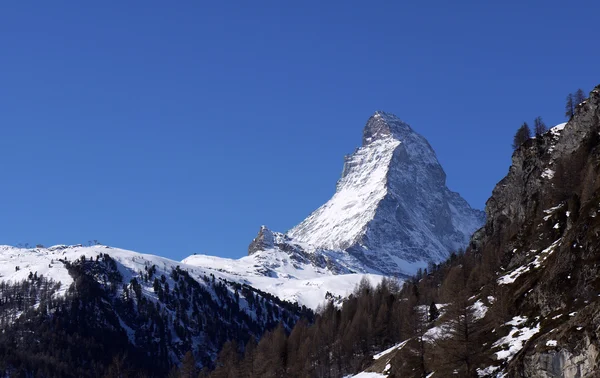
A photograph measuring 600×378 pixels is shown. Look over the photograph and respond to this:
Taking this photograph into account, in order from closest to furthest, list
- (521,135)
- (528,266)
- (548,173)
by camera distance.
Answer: (528,266) < (548,173) < (521,135)

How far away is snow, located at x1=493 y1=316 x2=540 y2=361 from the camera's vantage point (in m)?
71.2

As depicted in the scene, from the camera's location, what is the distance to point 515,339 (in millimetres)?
74562

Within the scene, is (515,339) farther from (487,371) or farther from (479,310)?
(479,310)

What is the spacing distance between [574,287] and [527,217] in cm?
5890

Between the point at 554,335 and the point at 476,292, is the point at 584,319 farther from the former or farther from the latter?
the point at 476,292

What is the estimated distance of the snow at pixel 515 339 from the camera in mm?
71188

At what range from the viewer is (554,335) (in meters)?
59.8

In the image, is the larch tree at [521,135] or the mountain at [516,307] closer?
the mountain at [516,307]

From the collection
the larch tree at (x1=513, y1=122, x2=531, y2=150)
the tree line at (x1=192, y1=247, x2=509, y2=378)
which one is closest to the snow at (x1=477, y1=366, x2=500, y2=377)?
the tree line at (x1=192, y1=247, x2=509, y2=378)

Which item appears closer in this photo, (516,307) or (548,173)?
(516,307)

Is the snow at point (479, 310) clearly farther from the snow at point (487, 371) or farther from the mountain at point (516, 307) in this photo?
the snow at point (487, 371)

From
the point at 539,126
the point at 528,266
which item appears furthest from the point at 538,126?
the point at 528,266

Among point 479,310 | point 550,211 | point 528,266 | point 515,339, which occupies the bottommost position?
point 515,339

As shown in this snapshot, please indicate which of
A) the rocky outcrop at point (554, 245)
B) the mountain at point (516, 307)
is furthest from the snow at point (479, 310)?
the rocky outcrop at point (554, 245)
